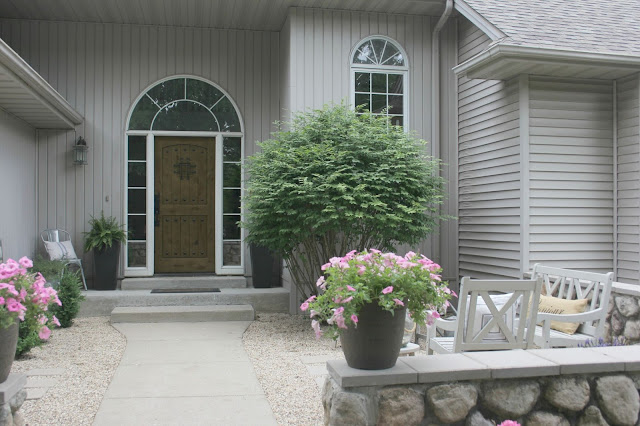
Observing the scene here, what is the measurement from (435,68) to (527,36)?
1.91 meters

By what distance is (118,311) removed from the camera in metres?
6.85

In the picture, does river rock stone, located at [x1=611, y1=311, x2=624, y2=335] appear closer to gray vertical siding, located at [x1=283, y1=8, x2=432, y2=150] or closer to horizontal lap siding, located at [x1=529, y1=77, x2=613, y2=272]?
horizontal lap siding, located at [x1=529, y1=77, x2=613, y2=272]

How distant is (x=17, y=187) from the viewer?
23.6 feet

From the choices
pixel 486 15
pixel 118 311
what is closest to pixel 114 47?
pixel 118 311

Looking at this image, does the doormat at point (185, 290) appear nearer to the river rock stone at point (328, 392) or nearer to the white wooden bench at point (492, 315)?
the white wooden bench at point (492, 315)

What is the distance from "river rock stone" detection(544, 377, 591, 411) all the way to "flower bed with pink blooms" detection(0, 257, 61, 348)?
246 cm

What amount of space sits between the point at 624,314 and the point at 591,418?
6.85 ft

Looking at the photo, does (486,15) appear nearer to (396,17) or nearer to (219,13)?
(396,17)

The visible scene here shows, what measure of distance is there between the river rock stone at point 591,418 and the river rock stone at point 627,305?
1.97 metres

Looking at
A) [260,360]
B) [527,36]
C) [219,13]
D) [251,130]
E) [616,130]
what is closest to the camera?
[260,360]

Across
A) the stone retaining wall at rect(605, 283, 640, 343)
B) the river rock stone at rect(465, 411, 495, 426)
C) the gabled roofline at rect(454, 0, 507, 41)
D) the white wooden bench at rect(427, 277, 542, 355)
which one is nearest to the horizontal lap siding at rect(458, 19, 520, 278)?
the gabled roofline at rect(454, 0, 507, 41)

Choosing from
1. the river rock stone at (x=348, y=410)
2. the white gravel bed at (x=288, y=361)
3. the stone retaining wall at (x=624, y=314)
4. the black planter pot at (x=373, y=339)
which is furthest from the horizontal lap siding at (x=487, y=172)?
the river rock stone at (x=348, y=410)

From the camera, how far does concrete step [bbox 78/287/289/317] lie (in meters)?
7.23

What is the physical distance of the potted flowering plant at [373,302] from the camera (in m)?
2.81
